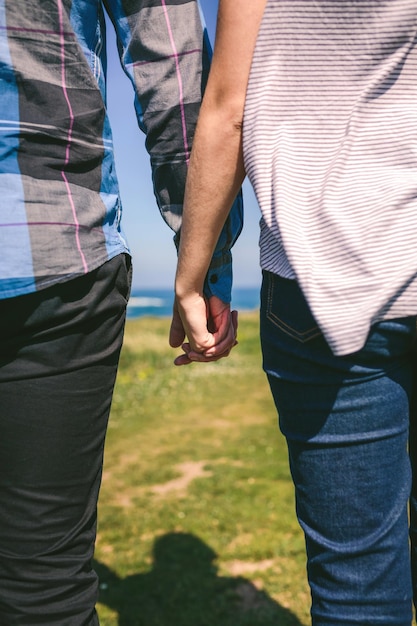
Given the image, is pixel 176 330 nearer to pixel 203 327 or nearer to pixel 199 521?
pixel 203 327

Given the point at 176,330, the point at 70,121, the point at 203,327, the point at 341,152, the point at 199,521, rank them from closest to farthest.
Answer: the point at 341,152, the point at 70,121, the point at 203,327, the point at 176,330, the point at 199,521

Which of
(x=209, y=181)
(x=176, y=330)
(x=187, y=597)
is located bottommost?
(x=187, y=597)

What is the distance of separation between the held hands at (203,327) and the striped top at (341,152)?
390mm

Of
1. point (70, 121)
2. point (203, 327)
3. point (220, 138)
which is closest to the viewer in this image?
point (220, 138)

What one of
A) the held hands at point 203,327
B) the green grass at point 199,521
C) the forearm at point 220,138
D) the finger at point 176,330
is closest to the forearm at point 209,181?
the forearm at point 220,138

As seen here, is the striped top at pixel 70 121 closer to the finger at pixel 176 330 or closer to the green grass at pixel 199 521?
the finger at pixel 176 330

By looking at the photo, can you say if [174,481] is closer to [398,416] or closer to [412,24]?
[398,416]

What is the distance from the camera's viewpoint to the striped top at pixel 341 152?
43.6 inches

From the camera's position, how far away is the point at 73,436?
142 cm

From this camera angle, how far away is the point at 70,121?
1.40 metres

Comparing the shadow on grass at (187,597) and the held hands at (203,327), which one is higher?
the held hands at (203,327)

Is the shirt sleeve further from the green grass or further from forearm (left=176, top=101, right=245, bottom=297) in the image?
the green grass

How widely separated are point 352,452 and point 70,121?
3.06ft

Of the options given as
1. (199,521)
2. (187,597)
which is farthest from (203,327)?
(199,521)
